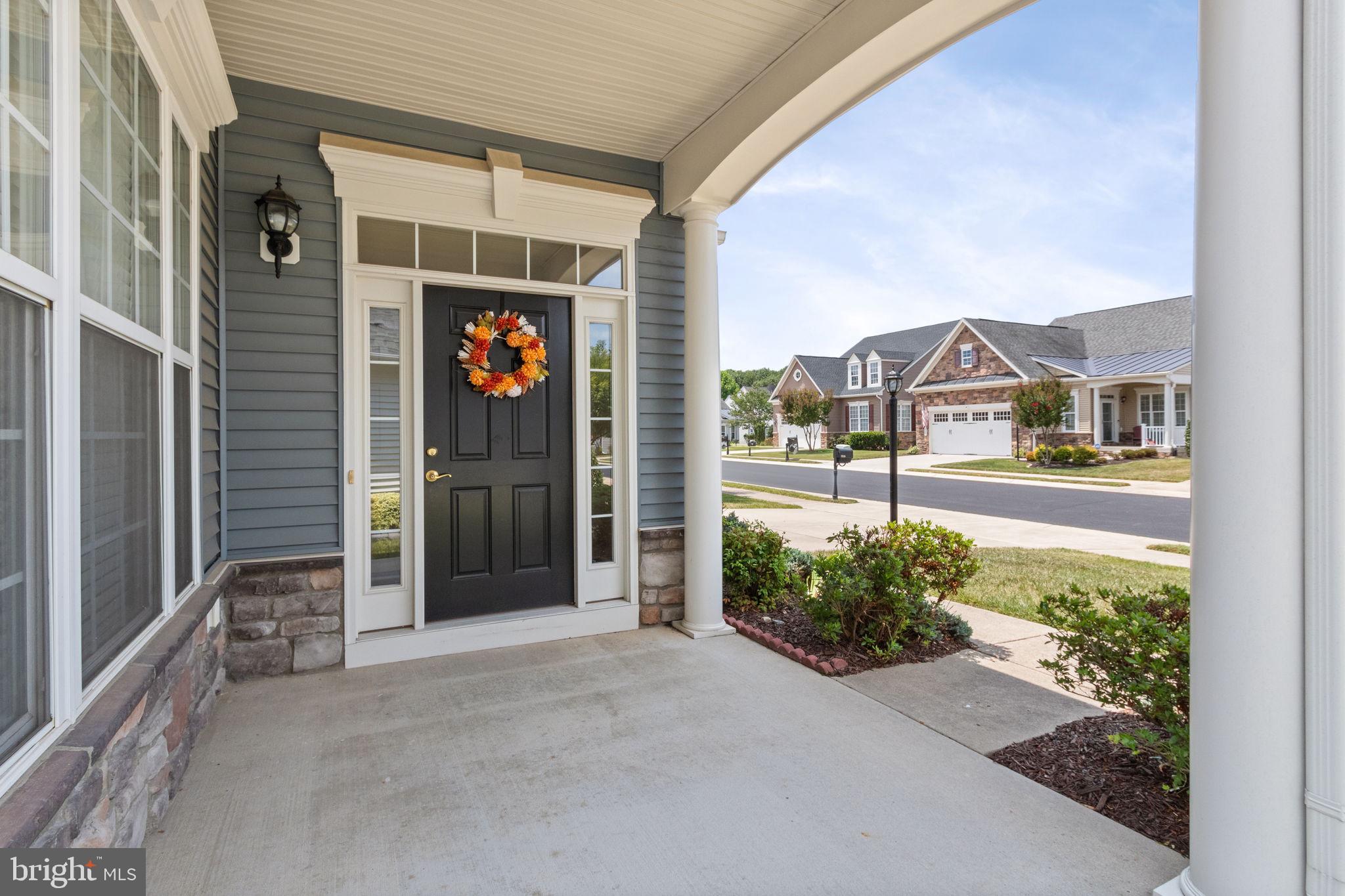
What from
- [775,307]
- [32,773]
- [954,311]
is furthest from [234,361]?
[775,307]

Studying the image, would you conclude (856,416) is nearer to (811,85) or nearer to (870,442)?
(870,442)

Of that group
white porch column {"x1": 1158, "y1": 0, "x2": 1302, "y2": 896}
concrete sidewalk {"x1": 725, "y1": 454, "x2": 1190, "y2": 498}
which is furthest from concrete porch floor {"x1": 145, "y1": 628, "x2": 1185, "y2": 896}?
concrete sidewalk {"x1": 725, "y1": 454, "x2": 1190, "y2": 498}

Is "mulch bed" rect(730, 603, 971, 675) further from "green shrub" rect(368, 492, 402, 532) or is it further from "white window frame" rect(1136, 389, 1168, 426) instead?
"white window frame" rect(1136, 389, 1168, 426)

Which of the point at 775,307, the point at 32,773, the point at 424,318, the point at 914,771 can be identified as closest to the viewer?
the point at 32,773

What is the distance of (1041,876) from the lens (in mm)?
1820

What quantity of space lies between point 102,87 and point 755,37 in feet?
8.23

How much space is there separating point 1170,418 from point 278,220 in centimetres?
2170

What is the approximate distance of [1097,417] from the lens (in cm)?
1967

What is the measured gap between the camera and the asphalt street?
29.2 ft

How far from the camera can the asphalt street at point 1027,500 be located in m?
8.89

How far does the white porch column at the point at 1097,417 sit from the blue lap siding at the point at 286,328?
830 inches

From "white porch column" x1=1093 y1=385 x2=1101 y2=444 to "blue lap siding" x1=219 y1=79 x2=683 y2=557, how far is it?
69.2ft

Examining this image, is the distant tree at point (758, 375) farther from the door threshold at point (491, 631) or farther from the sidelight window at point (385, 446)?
the sidelight window at point (385, 446)

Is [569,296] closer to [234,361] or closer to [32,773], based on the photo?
[234,361]
